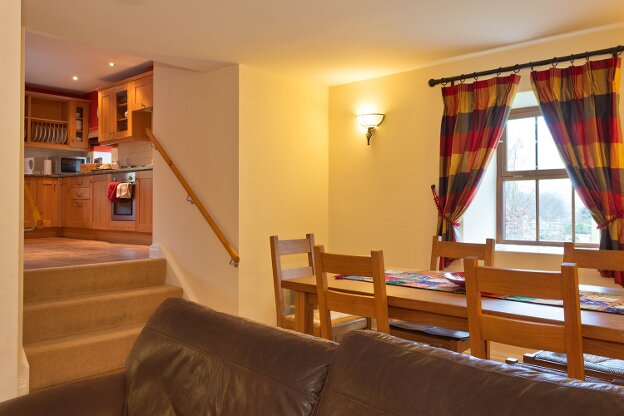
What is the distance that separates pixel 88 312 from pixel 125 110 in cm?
381

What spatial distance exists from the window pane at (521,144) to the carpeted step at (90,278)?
3.38 m

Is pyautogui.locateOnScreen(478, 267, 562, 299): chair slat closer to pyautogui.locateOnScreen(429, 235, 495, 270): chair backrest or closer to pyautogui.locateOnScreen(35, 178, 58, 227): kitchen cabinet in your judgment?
pyautogui.locateOnScreen(429, 235, 495, 270): chair backrest

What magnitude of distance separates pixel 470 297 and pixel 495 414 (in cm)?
109

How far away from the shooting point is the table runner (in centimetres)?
220

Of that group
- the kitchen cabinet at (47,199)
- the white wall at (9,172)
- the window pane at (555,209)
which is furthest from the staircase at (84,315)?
the kitchen cabinet at (47,199)

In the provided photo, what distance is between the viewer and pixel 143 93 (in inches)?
252

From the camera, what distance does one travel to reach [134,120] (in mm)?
6602

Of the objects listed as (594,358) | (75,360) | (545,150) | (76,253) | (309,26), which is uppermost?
(309,26)

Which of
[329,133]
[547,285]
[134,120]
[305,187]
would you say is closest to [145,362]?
[547,285]

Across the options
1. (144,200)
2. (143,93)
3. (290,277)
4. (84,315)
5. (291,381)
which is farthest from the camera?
(143,93)

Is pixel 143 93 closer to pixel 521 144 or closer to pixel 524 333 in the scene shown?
pixel 521 144

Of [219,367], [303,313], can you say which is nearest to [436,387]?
[219,367]

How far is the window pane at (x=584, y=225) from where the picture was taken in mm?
3803

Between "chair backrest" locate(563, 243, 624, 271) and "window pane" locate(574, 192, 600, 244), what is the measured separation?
1125mm
